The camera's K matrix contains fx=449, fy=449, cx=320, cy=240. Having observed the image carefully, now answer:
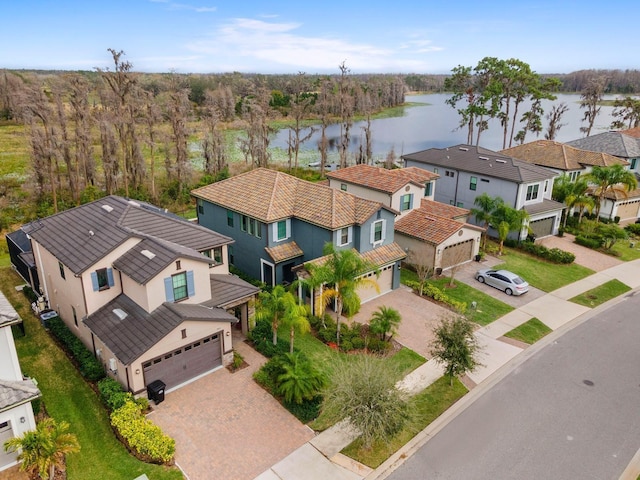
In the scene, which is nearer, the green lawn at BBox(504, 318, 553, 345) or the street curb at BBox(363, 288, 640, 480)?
the street curb at BBox(363, 288, 640, 480)

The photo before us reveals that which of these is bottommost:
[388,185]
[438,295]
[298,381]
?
[438,295]

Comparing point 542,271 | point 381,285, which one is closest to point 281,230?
point 381,285

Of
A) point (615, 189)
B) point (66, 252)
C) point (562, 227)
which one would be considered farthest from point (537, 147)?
point (66, 252)

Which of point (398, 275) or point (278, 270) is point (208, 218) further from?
point (398, 275)

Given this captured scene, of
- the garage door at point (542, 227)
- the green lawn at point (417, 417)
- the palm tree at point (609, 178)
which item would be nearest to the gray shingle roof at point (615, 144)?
the palm tree at point (609, 178)

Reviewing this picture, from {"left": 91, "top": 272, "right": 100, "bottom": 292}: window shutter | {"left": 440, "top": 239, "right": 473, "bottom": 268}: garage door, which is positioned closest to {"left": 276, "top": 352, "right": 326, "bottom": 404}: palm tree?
{"left": 91, "top": 272, "right": 100, "bottom": 292}: window shutter

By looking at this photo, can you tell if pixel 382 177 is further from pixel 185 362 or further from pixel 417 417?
pixel 417 417

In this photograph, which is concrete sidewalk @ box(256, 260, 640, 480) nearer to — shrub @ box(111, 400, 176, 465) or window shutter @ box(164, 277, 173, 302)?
shrub @ box(111, 400, 176, 465)
